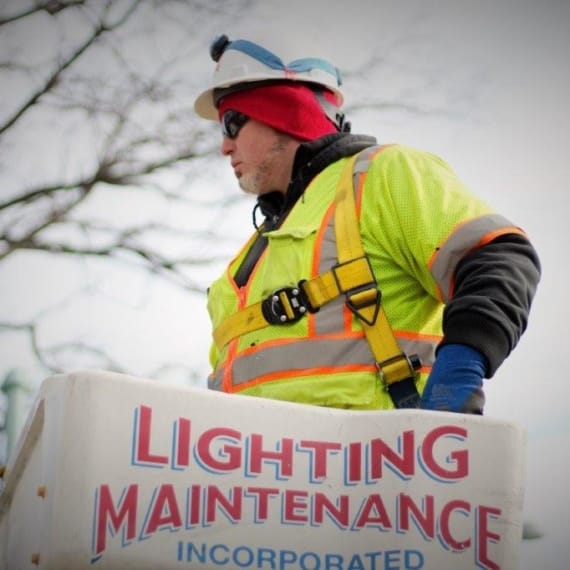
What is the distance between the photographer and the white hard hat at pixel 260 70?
4016 millimetres

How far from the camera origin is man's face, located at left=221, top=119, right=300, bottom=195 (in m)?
3.87

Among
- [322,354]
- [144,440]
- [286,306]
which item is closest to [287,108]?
[286,306]

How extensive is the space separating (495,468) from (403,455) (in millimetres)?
176

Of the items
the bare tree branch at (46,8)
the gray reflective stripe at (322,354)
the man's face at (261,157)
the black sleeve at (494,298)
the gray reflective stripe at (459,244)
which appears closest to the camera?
the black sleeve at (494,298)

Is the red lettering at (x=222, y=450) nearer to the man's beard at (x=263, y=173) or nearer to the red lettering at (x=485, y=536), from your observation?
the red lettering at (x=485, y=536)

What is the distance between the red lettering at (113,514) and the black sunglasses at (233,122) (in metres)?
2.08

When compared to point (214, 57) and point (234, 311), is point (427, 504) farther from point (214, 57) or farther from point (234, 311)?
point (214, 57)

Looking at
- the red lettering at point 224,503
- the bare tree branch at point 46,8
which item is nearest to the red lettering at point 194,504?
the red lettering at point 224,503

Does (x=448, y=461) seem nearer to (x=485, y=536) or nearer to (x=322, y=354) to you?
(x=485, y=536)

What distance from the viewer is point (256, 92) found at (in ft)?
13.1

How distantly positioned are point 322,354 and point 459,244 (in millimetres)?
458

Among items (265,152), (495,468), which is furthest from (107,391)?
(265,152)

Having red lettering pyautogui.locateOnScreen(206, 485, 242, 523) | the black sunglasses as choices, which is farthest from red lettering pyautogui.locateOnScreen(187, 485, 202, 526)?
the black sunglasses

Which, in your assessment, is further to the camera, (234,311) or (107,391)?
(234,311)
